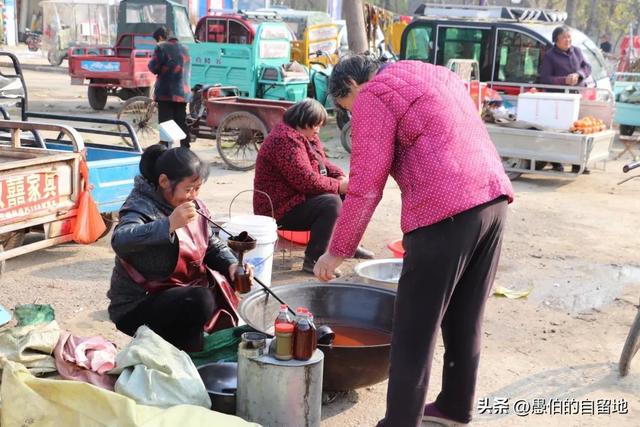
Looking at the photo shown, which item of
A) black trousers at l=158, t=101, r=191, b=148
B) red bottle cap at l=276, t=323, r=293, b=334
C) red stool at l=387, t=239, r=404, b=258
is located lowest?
red stool at l=387, t=239, r=404, b=258

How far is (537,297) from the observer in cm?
574

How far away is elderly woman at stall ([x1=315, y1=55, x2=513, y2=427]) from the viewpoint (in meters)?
2.93

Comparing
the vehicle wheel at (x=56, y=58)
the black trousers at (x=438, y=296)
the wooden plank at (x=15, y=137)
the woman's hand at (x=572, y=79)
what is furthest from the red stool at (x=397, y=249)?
the vehicle wheel at (x=56, y=58)

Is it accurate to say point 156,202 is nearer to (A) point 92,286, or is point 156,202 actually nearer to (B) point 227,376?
(B) point 227,376

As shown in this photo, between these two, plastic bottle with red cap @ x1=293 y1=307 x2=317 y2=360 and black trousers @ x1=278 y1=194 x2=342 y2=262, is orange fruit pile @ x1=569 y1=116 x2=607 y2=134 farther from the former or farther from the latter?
plastic bottle with red cap @ x1=293 y1=307 x2=317 y2=360

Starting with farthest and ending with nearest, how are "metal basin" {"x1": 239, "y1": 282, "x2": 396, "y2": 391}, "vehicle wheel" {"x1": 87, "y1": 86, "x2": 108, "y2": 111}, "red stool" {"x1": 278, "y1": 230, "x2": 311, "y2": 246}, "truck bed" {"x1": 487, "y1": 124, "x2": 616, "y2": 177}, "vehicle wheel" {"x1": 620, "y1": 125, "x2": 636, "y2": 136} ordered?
"vehicle wheel" {"x1": 87, "y1": 86, "x2": 108, "y2": 111}, "vehicle wheel" {"x1": 620, "y1": 125, "x2": 636, "y2": 136}, "truck bed" {"x1": 487, "y1": 124, "x2": 616, "y2": 177}, "red stool" {"x1": 278, "y1": 230, "x2": 311, "y2": 246}, "metal basin" {"x1": 239, "y1": 282, "x2": 396, "y2": 391}

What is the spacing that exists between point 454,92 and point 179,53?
Answer: 8327 mm

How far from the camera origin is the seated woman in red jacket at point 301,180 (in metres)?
5.69

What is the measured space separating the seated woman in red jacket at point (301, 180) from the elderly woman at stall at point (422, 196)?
250 cm

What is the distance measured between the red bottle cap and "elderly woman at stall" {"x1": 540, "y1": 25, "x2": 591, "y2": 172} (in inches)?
340

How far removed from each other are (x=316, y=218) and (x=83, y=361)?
295 centimetres

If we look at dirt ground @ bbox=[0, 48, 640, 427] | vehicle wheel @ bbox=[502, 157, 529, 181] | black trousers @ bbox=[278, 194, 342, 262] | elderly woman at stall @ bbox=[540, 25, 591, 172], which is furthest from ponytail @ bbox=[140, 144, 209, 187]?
elderly woman at stall @ bbox=[540, 25, 591, 172]

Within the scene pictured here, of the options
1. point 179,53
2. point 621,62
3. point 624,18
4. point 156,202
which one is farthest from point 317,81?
point 624,18

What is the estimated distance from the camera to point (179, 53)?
35.5 ft
